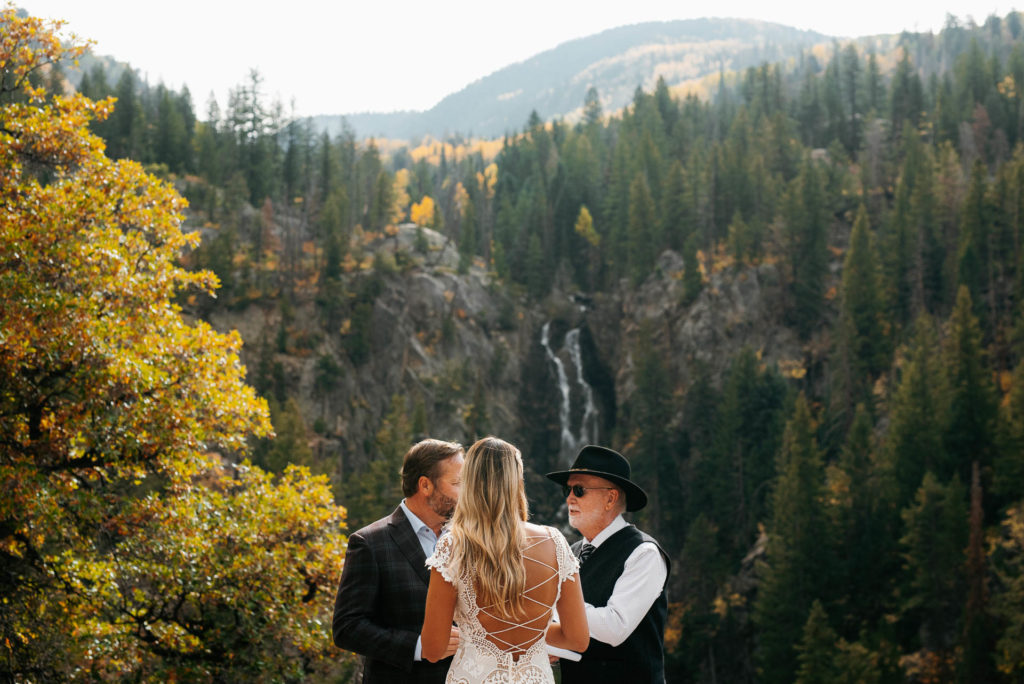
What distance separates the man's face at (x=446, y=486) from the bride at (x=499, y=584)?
3.50ft

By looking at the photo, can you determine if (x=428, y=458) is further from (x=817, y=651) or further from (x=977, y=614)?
(x=977, y=614)

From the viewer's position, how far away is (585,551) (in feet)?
18.4

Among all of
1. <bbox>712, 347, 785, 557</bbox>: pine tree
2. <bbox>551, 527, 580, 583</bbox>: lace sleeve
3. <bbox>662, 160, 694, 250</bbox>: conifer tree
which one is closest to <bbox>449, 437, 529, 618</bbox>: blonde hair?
<bbox>551, 527, 580, 583</bbox>: lace sleeve

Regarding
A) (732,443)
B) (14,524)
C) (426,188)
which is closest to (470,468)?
(14,524)

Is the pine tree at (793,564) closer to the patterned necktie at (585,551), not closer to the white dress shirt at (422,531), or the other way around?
the patterned necktie at (585,551)

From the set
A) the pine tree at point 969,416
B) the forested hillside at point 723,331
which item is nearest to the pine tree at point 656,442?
the forested hillside at point 723,331

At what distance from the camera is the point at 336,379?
69.5 m

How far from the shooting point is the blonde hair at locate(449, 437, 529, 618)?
4.21m

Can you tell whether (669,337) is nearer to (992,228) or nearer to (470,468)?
(992,228)

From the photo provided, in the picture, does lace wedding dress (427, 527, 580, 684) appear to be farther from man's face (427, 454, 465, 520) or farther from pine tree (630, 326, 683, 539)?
pine tree (630, 326, 683, 539)

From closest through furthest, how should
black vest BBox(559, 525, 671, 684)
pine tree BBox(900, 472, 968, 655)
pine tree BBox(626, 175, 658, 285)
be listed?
black vest BBox(559, 525, 671, 684)
pine tree BBox(900, 472, 968, 655)
pine tree BBox(626, 175, 658, 285)

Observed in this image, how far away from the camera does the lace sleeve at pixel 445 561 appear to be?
14.2 ft

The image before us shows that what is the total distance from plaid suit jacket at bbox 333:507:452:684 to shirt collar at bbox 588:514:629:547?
3.58 feet

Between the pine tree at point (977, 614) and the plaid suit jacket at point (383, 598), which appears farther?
the pine tree at point (977, 614)
